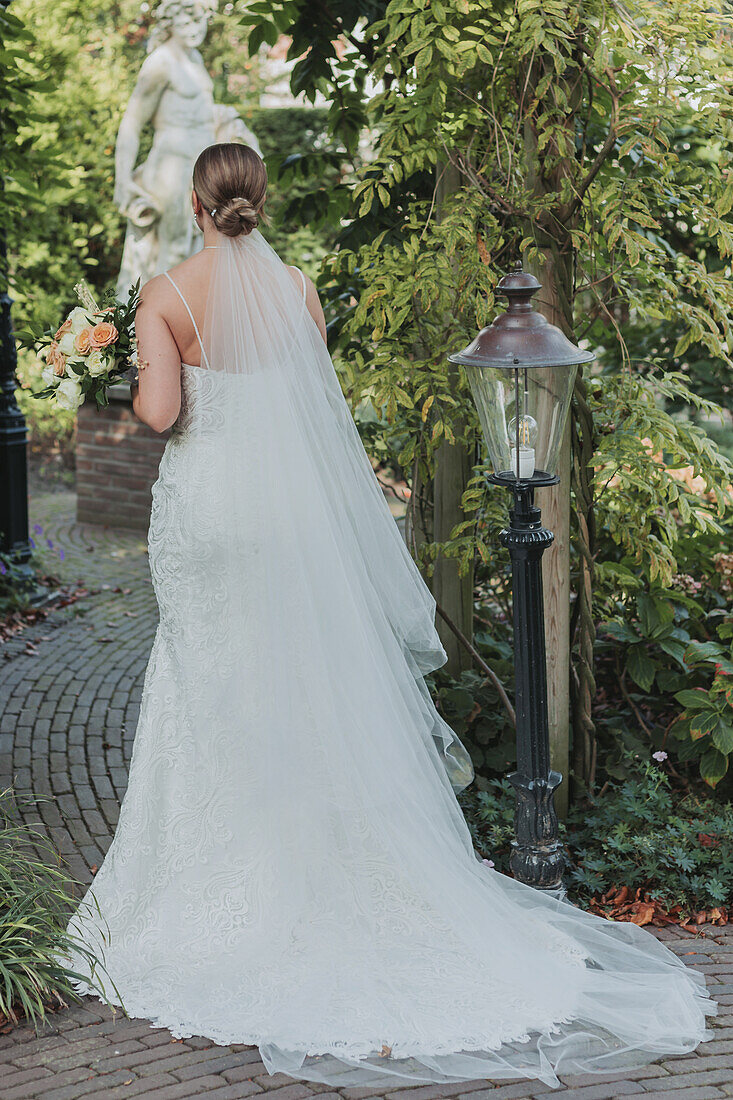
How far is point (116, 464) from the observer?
31.5 feet

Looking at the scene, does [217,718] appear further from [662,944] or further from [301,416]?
[662,944]

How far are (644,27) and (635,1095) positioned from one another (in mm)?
3070

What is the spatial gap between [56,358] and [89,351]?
5.8 inches

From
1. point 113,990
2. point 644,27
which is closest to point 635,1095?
point 113,990

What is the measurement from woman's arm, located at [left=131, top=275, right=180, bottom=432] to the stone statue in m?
6.32

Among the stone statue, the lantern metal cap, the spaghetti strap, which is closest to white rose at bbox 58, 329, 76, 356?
the spaghetti strap

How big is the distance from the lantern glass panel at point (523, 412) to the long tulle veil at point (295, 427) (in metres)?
0.45

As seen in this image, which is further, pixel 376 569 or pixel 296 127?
pixel 296 127

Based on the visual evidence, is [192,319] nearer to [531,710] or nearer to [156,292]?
[156,292]

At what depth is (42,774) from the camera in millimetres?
5062

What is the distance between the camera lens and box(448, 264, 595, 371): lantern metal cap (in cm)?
330

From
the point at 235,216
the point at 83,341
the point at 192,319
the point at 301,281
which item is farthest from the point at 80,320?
the point at 301,281

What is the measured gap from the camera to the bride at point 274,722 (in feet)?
11.2

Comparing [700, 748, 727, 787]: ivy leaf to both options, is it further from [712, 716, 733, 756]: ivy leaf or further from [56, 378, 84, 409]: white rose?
[56, 378, 84, 409]: white rose
